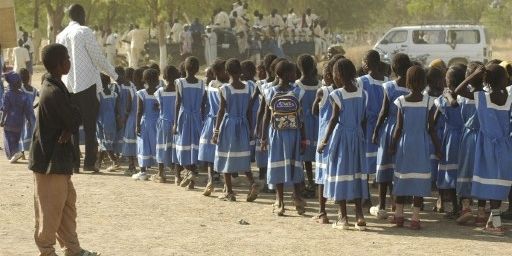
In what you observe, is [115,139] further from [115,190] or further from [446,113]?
[446,113]

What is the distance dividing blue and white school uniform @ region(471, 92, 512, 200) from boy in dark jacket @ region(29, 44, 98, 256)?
3649mm

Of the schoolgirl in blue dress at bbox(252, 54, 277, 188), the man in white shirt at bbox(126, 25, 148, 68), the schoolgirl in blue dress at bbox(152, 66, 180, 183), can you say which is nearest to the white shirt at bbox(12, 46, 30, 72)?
the man in white shirt at bbox(126, 25, 148, 68)

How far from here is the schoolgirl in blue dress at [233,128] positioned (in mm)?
9500

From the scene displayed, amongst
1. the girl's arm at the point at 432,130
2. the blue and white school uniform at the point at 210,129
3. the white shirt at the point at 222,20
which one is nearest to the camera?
the girl's arm at the point at 432,130

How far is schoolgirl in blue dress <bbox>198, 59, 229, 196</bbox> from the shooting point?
32.6 feet

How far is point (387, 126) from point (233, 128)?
1.76 meters

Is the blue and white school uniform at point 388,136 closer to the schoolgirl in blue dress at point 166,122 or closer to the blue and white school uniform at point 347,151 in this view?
the blue and white school uniform at point 347,151

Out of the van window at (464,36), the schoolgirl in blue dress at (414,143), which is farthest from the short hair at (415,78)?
the van window at (464,36)

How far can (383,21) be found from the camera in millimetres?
A: 70438

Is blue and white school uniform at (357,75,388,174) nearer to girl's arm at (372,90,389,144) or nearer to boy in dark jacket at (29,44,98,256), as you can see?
girl's arm at (372,90,389,144)

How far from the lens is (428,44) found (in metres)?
27.9

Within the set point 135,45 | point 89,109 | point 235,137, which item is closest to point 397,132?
point 235,137

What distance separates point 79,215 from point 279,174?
1945 mm

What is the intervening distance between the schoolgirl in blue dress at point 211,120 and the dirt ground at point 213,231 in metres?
0.36
